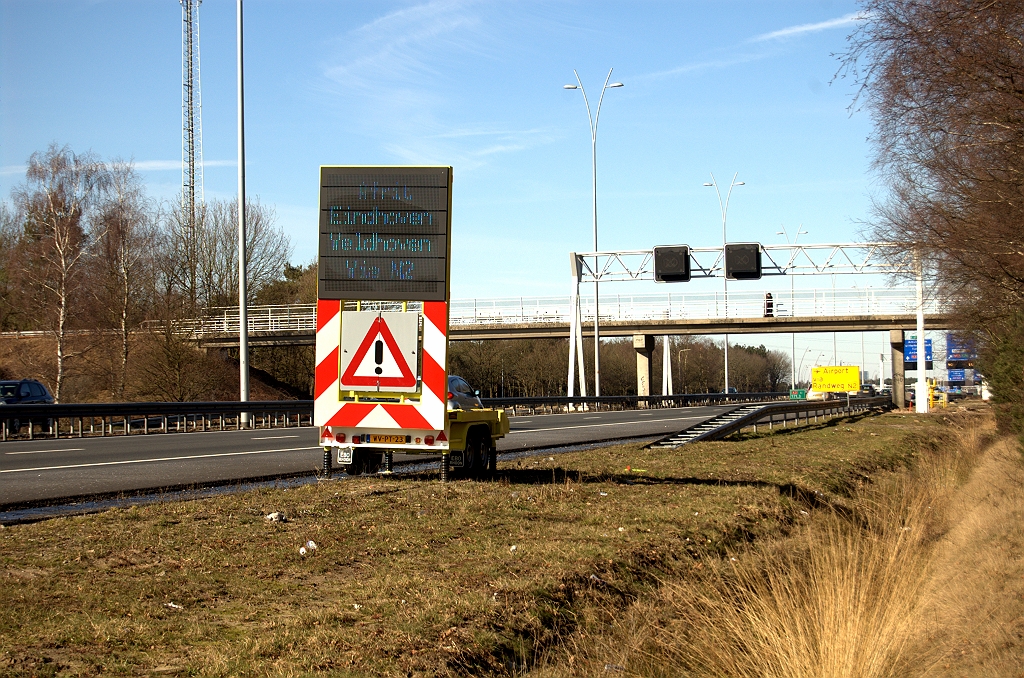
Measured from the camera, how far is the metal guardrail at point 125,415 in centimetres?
2412

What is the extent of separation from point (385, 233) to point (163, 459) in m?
7.38

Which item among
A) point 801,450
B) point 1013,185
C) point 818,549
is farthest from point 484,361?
point 818,549

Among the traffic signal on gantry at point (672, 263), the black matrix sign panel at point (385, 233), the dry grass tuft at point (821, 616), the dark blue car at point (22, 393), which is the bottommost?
the dry grass tuft at point (821, 616)

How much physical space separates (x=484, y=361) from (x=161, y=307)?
38495mm

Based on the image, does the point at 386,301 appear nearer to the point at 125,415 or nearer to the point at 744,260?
the point at 125,415

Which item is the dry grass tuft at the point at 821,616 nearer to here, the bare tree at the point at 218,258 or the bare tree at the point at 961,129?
the bare tree at the point at 961,129

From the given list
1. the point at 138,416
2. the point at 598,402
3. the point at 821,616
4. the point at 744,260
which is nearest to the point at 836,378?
the point at 598,402

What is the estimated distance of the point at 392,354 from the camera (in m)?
11.8

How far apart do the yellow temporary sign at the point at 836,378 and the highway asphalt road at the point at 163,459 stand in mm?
32742

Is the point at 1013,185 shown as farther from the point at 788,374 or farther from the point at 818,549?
the point at 788,374

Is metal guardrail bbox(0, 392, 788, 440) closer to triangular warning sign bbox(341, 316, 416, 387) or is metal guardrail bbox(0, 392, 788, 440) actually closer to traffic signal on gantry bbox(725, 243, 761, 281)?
traffic signal on gantry bbox(725, 243, 761, 281)

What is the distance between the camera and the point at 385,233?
38.4 ft

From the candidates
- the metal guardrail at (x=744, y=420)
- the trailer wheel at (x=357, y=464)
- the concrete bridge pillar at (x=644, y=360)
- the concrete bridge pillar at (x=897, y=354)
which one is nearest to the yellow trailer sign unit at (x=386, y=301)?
the trailer wheel at (x=357, y=464)

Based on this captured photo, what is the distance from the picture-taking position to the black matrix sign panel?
38.1ft
